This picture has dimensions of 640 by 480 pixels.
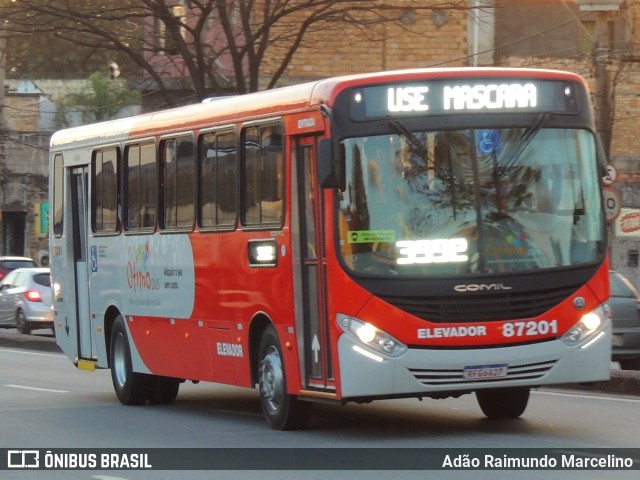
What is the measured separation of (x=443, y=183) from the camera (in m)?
12.6

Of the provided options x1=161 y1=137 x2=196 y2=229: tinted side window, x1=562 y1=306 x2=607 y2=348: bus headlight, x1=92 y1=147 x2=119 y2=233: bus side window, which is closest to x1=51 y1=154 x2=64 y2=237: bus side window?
x1=92 y1=147 x2=119 y2=233: bus side window

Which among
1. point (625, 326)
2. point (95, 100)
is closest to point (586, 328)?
point (625, 326)

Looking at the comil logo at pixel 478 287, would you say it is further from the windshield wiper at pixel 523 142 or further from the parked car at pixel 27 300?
the parked car at pixel 27 300

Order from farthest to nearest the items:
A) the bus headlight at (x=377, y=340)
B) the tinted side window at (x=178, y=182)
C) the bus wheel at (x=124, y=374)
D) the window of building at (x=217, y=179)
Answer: the bus wheel at (x=124, y=374), the tinted side window at (x=178, y=182), the window of building at (x=217, y=179), the bus headlight at (x=377, y=340)

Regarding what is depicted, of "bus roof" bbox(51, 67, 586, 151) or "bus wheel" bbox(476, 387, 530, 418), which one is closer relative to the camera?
"bus roof" bbox(51, 67, 586, 151)

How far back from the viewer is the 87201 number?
1249 centimetres

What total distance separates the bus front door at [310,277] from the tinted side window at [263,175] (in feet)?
1.20

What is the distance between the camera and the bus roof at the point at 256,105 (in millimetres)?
12820

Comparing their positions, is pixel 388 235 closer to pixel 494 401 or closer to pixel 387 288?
pixel 387 288

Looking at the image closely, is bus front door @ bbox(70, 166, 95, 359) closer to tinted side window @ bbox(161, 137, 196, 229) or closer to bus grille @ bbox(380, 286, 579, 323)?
tinted side window @ bbox(161, 137, 196, 229)

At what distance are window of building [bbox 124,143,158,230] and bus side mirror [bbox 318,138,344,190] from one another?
450 centimetres

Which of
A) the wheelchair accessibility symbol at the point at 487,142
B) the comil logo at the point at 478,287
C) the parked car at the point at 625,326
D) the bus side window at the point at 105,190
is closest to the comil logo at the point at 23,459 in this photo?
the comil logo at the point at 478,287
